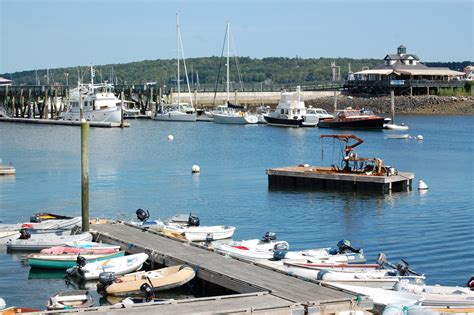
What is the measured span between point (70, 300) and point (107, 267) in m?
4.46

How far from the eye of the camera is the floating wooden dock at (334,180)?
161 ft

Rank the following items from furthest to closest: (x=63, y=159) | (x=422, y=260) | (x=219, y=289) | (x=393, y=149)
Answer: (x=393, y=149) < (x=63, y=159) < (x=422, y=260) < (x=219, y=289)

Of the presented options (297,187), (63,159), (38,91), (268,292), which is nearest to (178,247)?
(268,292)

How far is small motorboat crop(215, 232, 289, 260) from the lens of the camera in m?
32.6

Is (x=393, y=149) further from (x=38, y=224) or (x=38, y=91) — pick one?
(x=38, y=91)

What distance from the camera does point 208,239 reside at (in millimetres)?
36219

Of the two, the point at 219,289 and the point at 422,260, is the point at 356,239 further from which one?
the point at 219,289

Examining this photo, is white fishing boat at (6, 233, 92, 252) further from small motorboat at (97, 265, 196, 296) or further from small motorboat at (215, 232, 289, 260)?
small motorboat at (97, 265, 196, 296)

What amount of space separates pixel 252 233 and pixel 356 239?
4174 millimetres

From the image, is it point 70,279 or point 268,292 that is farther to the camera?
point 70,279

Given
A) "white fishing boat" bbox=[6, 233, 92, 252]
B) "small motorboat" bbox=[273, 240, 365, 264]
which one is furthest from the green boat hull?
"small motorboat" bbox=[273, 240, 365, 264]

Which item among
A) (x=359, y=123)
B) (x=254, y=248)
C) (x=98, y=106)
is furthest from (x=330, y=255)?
(x=98, y=106)

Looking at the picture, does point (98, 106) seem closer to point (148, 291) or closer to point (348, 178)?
point (348, 178)

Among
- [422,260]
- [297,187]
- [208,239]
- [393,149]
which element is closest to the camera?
[422,260]
